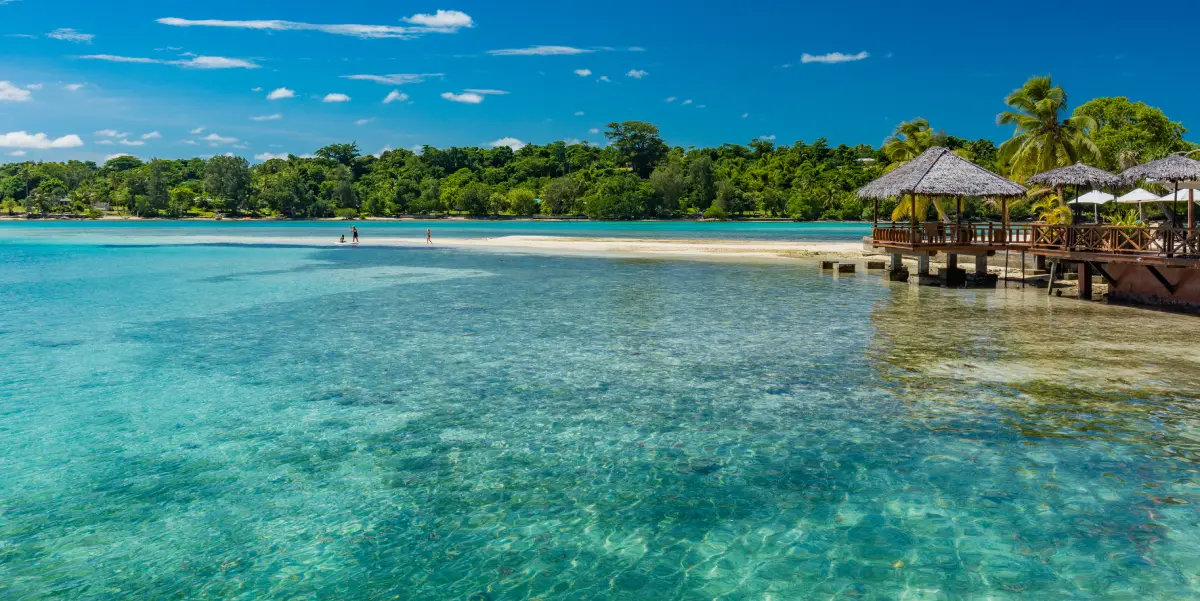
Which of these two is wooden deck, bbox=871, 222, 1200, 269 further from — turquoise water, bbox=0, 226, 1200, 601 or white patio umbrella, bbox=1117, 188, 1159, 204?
white patio umbrella, bbox=1117, 188, 1159, 204

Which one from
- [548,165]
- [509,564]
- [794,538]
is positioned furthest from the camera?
[548,165]

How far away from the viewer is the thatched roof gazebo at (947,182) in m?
24.4

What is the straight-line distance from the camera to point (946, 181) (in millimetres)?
24672

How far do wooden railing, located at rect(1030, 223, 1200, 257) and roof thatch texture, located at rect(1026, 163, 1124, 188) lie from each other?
150cm

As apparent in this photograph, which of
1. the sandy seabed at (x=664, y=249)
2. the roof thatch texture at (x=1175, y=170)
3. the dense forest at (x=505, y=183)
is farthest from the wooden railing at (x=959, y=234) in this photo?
the dense forest at (x=505, y=183)

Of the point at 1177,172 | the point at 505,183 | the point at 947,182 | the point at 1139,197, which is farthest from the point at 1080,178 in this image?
the point at 505,183

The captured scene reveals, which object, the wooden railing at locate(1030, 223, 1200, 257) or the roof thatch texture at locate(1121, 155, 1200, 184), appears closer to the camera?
the wooden railing at locate(1030, 223, 1200, 257)

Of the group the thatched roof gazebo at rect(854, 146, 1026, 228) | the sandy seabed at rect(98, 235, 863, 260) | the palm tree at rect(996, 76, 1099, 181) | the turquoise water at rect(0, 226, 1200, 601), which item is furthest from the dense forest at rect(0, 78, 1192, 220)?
the turquoise water at rect(0, 226, 1200, 601)

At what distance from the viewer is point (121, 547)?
662cm

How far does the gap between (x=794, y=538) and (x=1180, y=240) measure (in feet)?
54.0

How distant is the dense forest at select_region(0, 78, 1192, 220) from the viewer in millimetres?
120812

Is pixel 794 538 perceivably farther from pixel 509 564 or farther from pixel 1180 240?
pixel 1180 240

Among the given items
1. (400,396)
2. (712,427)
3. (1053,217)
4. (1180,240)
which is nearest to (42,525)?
(400,396)

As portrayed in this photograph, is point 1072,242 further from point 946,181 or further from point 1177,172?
point 946,181
